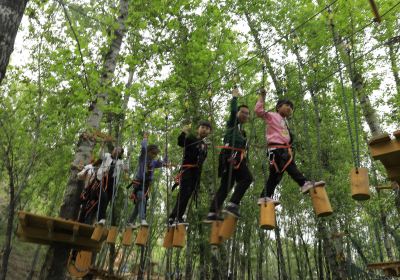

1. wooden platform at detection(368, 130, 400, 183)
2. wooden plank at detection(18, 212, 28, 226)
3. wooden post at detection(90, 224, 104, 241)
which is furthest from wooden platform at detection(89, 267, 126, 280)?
wooden platform at detection(368, 130, 400, 183)

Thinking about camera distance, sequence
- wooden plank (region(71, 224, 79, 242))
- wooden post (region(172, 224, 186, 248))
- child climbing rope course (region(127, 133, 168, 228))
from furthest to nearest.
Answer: child climbing rope course (region(127, 133, 168, 228))
wooden plank (region(71, 224, 79, 242))
wooden post (region(172, 224, 186, 248))

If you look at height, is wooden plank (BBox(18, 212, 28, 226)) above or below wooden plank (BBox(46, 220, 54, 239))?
above

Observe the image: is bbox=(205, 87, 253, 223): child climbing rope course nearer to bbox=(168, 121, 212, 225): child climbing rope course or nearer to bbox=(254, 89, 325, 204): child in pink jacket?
bbox=(254, 89, 325, 204): child in pink jacket

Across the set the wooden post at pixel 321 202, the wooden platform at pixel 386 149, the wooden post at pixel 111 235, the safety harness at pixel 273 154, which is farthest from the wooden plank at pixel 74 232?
the wooden platform at pixel 386 149

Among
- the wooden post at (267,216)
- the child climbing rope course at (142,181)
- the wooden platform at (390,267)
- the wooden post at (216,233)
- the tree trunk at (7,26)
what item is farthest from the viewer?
the wooden platform at (390,267)

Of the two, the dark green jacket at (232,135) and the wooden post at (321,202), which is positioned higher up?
the dark green jacket at (232,135)

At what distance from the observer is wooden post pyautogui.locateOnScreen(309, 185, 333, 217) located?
3.71 m

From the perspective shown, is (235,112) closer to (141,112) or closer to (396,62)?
(141,112)

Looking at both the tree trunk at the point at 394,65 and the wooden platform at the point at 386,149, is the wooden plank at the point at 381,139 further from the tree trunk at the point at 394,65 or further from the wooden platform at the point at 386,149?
the tree trunk at the point at 394,65

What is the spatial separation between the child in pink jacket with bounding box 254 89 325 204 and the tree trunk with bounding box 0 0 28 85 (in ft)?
8.80

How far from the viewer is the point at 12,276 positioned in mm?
18000

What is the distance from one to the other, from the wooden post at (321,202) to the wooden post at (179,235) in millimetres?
1889

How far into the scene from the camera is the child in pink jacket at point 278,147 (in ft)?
13.8

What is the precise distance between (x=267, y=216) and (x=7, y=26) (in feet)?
9.65
